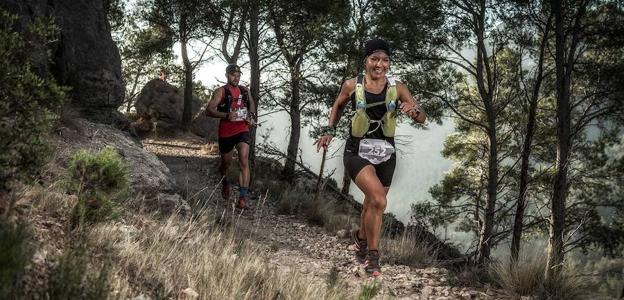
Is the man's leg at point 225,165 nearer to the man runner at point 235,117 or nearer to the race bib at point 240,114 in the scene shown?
the man runner at point 235,117

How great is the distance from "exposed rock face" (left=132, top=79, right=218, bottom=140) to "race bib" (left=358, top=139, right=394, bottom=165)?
1793 cm

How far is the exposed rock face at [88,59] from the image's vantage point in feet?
28.4

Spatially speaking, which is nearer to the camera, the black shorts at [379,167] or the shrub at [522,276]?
the shrub at [522,276]

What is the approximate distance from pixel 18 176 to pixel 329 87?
445 inches

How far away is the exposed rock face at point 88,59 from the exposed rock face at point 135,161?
123 centimetres

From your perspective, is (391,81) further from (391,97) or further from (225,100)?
(225,100)

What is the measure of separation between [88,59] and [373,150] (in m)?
7.19

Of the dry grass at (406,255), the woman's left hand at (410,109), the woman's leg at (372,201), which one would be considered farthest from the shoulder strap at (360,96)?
the dry grass at (406,255)

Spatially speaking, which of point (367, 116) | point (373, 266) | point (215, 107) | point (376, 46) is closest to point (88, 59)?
point (215, 107)

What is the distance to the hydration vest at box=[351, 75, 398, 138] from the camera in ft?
14.9

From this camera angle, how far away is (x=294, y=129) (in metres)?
15.3

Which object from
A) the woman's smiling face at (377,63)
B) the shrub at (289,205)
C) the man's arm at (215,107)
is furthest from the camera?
the shrub at (289,205)

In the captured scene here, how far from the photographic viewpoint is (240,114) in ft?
24.7

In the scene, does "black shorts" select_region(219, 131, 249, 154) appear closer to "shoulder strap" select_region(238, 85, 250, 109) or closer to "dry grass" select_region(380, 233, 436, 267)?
"shoulder strap" select_region(238, 85, 250, 109)
